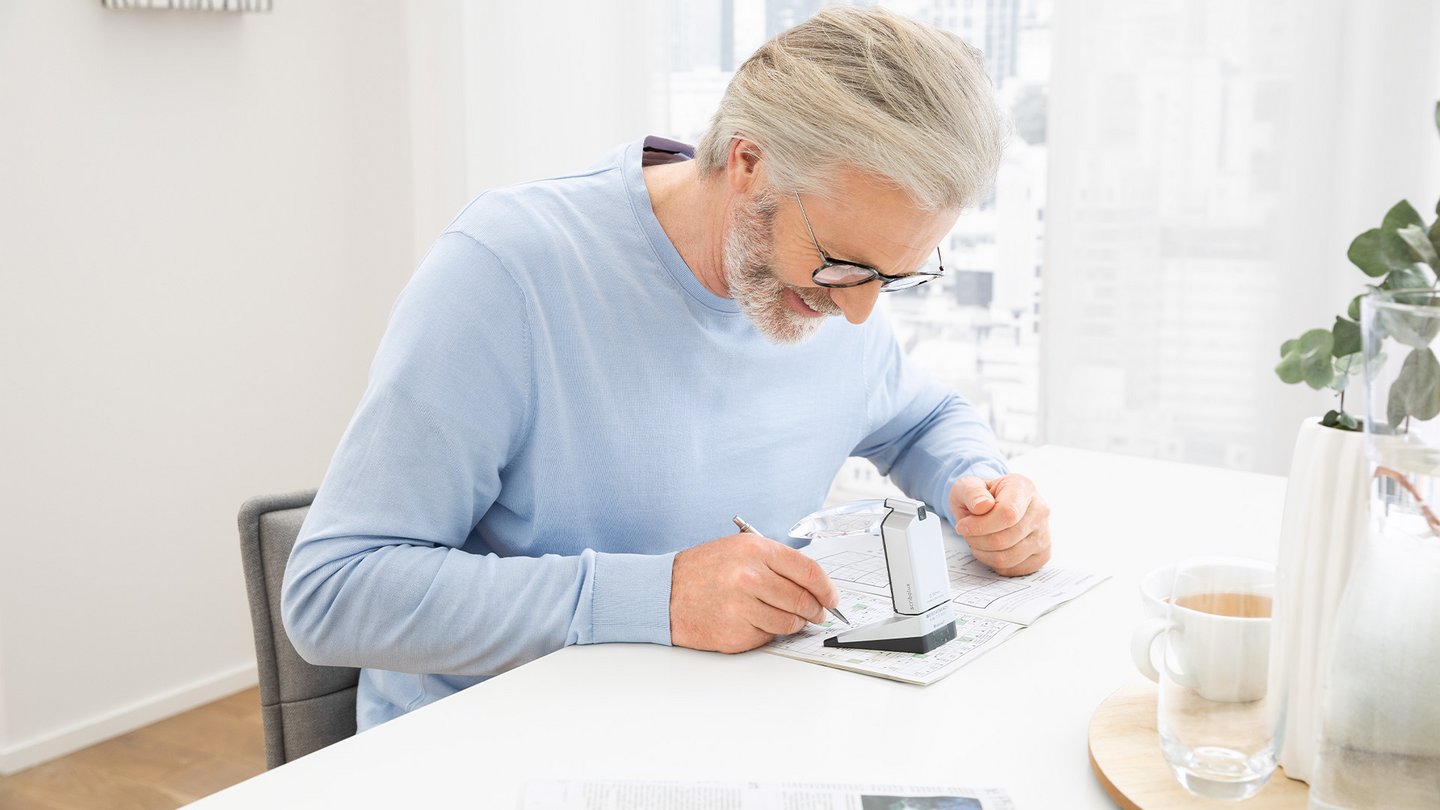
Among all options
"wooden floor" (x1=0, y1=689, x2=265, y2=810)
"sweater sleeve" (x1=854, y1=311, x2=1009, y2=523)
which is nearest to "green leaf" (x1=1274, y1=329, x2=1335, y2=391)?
"sweater sleeve" (x1=854, y1=311, x2=1009, y2=523)

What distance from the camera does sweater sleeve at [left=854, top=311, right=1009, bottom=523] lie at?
1.69 meters

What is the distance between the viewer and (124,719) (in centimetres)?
284

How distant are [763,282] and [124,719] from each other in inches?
85.4

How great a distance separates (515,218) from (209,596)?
6.55 feet

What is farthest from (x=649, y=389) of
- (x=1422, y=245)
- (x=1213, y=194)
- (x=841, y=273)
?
(x=1213, y=194)

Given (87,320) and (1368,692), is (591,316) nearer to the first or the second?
(1368,692)

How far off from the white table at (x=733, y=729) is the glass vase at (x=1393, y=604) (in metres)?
0.20

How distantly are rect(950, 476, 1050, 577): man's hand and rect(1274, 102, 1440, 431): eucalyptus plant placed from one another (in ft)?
1.78

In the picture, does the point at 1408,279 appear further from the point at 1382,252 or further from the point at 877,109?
the point at 877,109

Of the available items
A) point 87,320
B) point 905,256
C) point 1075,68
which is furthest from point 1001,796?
point 87,320

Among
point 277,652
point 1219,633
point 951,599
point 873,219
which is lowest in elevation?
point 277,652

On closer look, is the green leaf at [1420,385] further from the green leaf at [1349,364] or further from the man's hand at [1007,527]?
the man's hand at [1007,527]

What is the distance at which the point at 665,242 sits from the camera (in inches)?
58.1

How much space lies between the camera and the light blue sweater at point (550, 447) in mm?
1214
